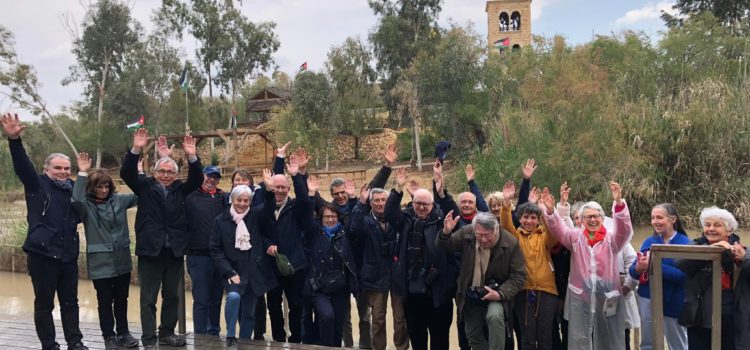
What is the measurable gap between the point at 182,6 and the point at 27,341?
3023 centimetres

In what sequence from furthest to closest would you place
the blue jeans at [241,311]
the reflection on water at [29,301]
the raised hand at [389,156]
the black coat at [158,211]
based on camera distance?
the reflection on water at [29,301]
the raised hand at [389,156]
the blue jeans at [241,311]
the black coat at [158,211]

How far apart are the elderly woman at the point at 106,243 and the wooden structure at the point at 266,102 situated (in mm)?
29497

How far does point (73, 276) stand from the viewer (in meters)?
4.63

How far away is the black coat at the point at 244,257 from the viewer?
4836 millimetres

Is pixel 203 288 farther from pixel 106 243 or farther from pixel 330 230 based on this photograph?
pixel 330 230

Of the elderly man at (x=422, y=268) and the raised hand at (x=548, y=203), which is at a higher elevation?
the raised hand at (x=548, y=203)

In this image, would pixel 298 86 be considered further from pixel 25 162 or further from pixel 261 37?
pixel 25 162

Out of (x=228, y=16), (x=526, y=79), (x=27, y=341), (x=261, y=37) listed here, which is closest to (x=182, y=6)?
Result: (x=228, y=16)

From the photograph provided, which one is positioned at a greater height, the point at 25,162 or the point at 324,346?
the point at 25,162

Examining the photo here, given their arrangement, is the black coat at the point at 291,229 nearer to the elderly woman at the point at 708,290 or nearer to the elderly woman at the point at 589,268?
the elderly woman at the point at 589,268

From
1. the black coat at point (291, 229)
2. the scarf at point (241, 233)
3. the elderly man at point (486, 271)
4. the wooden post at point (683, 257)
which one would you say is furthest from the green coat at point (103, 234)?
the wooden post at point (683, 257)

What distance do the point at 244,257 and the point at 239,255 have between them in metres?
0.05

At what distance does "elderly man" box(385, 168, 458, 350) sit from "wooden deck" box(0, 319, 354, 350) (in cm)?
83

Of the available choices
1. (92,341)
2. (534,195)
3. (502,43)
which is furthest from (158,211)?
(502,43)
